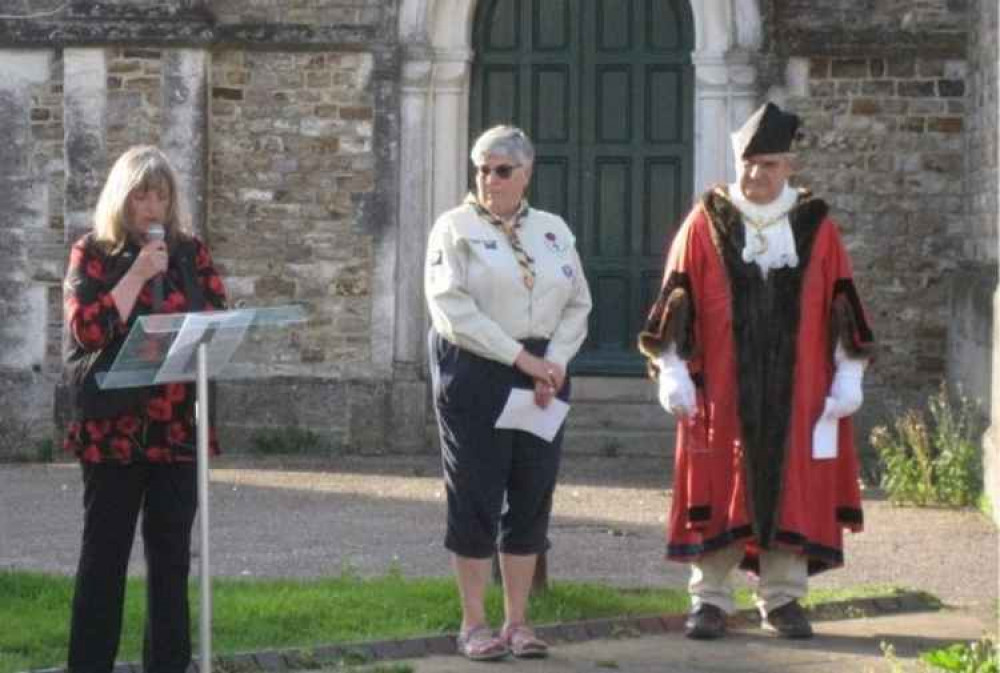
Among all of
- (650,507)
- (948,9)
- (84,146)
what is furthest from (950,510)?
(84,146)

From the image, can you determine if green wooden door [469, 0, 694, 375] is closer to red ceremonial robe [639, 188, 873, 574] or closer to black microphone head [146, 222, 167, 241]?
red ceremonial robe [639, 188, 873, 574]

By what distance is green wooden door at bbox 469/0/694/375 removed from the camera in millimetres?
17266

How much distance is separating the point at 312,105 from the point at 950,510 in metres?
5.23

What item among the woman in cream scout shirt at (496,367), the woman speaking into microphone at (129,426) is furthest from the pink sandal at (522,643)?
the woman speaking into microphone at (129,426)

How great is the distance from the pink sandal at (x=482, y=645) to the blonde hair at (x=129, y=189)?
181 centimetres

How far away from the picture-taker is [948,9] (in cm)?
1661

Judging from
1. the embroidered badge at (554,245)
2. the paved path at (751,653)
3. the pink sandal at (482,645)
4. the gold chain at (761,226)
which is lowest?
the paved path at (751,653)

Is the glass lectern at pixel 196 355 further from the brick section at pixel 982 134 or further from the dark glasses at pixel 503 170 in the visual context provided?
the brick section at pixel 982 134

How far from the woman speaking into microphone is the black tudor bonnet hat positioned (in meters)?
2.31

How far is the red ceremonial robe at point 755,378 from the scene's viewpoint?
9.74m

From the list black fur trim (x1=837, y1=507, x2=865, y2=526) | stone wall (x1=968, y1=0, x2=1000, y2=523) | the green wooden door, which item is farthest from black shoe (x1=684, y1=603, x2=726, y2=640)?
the green wooden door

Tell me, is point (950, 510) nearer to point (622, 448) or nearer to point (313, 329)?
point (622, 448)

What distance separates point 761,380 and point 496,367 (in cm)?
112

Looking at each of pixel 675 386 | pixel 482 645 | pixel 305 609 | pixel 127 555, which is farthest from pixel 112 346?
pixel 675 386
